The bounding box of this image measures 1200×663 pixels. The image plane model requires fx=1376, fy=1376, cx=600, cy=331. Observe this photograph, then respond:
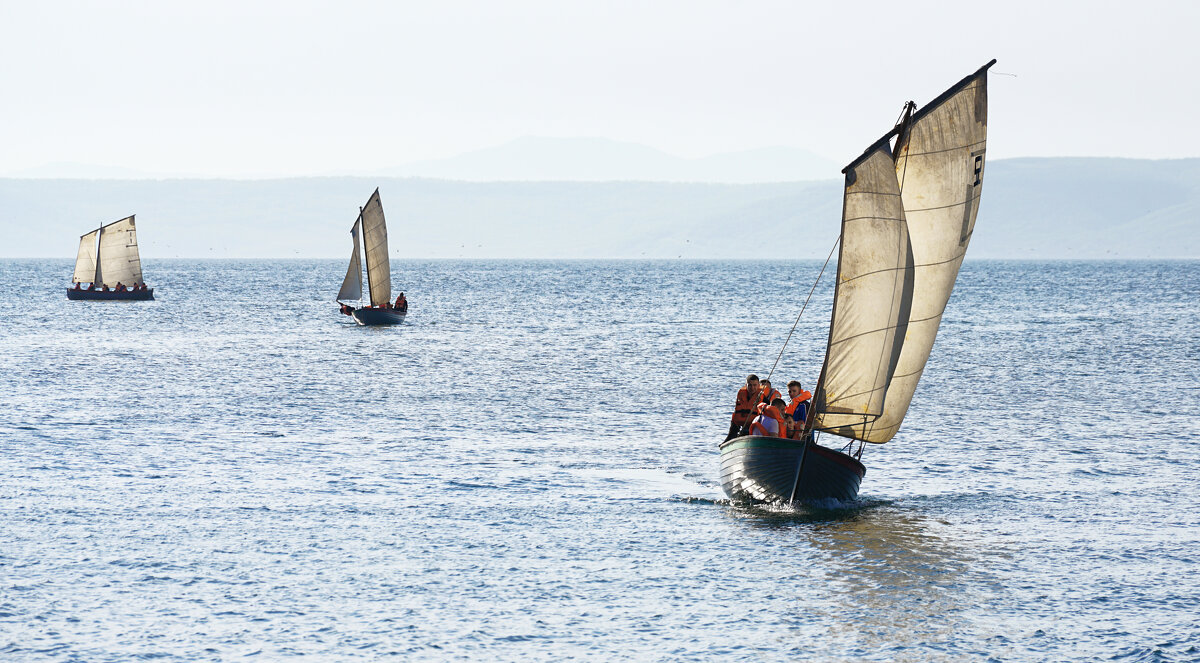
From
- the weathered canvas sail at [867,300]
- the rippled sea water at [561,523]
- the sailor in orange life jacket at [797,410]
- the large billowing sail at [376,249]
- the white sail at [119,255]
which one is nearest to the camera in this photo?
the rippled sea water at [561,523]

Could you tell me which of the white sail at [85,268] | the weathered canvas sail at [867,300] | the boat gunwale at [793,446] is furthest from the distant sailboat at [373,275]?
the weathered canvas sail at [867,300]

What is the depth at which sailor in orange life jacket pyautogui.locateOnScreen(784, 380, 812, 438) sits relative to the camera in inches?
1112

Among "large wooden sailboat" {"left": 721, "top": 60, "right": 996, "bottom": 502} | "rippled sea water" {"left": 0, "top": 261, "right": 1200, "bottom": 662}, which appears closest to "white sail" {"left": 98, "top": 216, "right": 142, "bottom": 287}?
"rippled sea water" {"left": 0, "top": 261, "right": 1200, "bottom": 662}

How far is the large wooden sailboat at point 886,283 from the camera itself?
25.4 metres

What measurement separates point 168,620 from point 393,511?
7.75m

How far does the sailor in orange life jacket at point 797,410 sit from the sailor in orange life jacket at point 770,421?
0.24m

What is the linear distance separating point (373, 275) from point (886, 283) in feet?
204

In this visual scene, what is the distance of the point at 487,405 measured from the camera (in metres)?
45.7

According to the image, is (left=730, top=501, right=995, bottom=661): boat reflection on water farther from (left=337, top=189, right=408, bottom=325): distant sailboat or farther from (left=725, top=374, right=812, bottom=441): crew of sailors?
(left=337, top=189, right=408, bottom=325): distant sailboat

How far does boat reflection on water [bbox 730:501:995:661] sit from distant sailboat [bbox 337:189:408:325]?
55.6 m

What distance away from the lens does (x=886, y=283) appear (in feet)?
85.6

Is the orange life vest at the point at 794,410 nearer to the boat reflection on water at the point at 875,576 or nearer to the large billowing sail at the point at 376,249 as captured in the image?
the boat reflection on water at the point at 875,576

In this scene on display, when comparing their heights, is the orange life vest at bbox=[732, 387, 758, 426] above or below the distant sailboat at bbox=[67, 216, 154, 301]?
below

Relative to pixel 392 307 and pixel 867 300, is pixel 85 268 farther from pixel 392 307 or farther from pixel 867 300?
pixel 867 300
